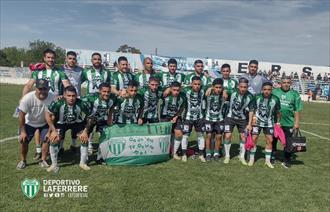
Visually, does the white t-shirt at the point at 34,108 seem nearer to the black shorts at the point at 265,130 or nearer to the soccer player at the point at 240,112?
the soccer player at the point at 240,112

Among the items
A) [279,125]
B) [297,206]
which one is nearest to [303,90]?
[279,125]

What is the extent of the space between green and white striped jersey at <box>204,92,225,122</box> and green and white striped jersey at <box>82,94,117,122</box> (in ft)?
6.95

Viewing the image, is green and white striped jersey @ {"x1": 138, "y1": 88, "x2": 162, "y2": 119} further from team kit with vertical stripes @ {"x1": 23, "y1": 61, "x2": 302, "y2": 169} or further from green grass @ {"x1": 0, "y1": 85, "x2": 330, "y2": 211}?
green grass @ {"x1": 0, "y1": 85, "x2": 330, "y2": 211}

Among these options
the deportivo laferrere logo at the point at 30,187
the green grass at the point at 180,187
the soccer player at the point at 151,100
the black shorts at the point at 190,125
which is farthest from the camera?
the black shorts at the point at 190,125

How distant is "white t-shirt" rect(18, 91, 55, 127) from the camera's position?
6648 millimetres

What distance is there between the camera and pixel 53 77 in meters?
7.41

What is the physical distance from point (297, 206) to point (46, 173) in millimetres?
4347

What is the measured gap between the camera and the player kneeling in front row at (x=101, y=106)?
7114mm

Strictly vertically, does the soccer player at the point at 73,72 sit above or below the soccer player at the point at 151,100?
above

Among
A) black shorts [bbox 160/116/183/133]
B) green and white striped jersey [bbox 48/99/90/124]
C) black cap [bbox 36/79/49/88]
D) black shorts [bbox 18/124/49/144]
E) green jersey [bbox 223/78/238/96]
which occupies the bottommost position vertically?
black shorts [bbox 18/124/49/144]

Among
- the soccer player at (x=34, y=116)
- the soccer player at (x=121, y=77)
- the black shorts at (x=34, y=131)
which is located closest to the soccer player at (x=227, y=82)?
the soccer player at (x=121, y=77)

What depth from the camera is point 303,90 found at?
42.4 m

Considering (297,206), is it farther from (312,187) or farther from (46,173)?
(46,173)

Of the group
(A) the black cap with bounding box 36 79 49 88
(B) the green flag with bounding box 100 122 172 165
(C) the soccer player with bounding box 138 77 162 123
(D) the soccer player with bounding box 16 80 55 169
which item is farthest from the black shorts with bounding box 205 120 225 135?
(A) the black cap with bounding box 36 79 49 88
